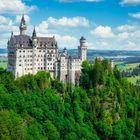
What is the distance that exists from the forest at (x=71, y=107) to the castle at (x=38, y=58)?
4.11 m

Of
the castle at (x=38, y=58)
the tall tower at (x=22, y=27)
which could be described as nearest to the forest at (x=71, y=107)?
the castle at (x=38, y=58)

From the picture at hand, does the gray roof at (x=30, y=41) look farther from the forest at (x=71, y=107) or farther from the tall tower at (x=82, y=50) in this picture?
the forest at (x=71, y=107)

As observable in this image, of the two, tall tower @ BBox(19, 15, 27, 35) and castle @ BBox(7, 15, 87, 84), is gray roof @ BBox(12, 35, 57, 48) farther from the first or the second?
tall tower @ BBox(19, 15, 27, 35)

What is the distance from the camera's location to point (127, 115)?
143m

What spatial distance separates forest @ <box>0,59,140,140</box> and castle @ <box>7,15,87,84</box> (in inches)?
162

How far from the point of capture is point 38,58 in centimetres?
14025

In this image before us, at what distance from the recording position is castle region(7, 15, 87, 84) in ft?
447

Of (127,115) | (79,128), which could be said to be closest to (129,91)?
(127,115)

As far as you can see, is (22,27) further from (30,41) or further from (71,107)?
(71,107)

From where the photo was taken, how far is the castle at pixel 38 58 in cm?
13638

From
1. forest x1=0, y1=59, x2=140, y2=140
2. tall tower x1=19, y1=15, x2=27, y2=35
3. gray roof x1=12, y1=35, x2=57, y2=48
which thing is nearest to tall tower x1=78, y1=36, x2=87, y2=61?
forest x1=0, y1=59, x2=140, y2=140

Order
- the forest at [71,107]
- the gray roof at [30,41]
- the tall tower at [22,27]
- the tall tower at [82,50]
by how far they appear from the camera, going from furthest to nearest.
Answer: the tall tower at [82,50]
the tall tower at [22,27]
the gray roof at [30,41]
the forest at [71,107]

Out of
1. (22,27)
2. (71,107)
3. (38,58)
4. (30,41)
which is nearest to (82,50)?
(38,58)

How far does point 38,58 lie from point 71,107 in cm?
2184
